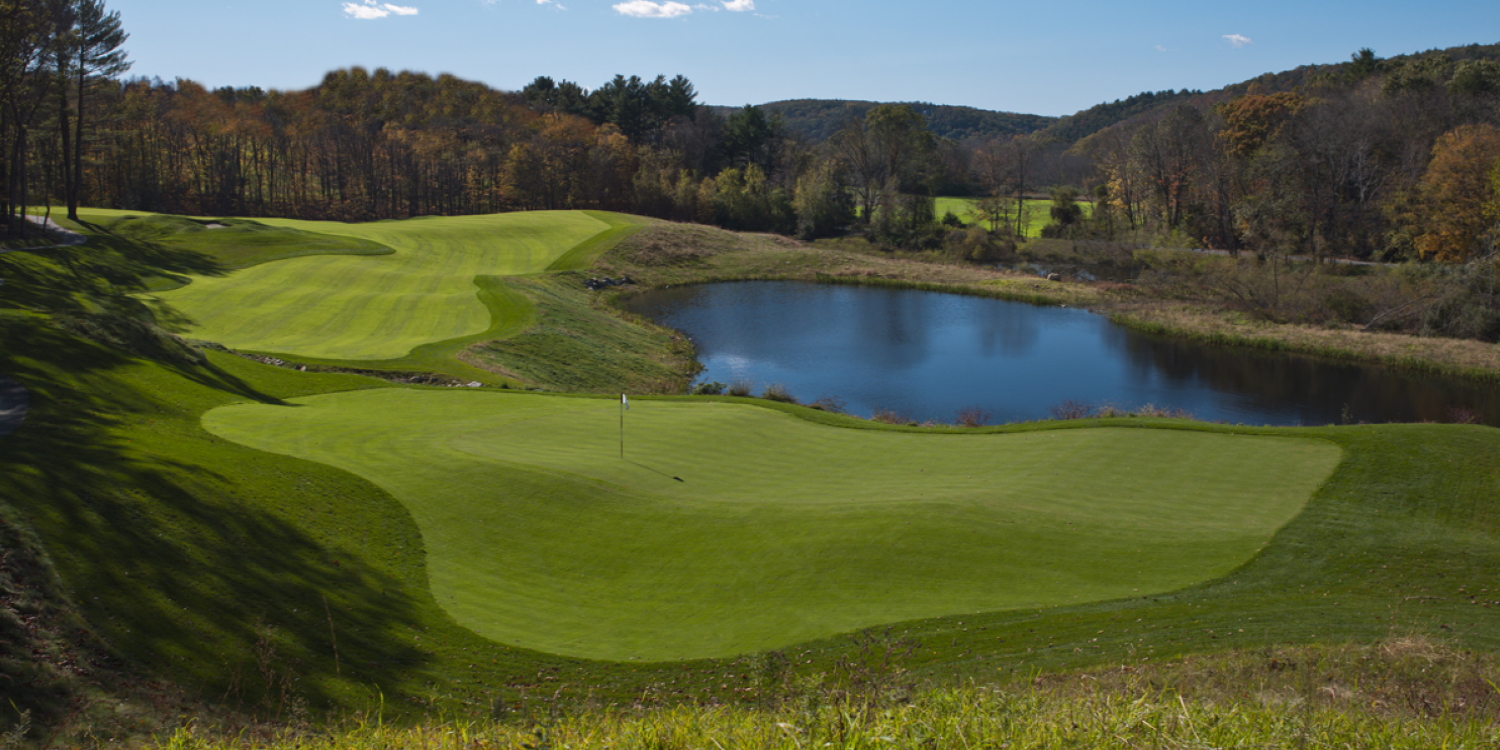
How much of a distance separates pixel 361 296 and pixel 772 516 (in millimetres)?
31574

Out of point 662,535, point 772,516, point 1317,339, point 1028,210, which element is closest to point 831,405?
point 772,516

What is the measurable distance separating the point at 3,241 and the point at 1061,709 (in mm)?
47925

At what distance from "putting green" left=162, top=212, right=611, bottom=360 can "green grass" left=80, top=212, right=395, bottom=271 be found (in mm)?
2111

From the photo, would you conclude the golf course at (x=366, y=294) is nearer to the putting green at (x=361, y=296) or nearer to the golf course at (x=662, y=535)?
the putting green at (x=361, y=296)

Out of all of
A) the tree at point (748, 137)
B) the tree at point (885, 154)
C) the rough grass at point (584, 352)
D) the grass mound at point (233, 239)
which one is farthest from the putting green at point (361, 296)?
the tree at point (748, 137)

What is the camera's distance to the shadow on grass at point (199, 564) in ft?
27.0

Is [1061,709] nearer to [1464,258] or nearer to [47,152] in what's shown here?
[1464,258]

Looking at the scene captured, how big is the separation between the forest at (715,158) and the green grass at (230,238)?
333 cm

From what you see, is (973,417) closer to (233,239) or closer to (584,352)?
(584,352)

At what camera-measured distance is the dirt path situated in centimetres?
1262

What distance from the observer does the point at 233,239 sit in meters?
48.9

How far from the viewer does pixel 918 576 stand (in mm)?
12148

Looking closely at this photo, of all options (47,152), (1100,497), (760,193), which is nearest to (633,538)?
(1100,497)

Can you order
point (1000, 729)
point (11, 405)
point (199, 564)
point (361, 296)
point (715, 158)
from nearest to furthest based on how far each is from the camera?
point (1000, 729), point (199, 564), point (11, 405), point (361, 296), point (715, 158)
